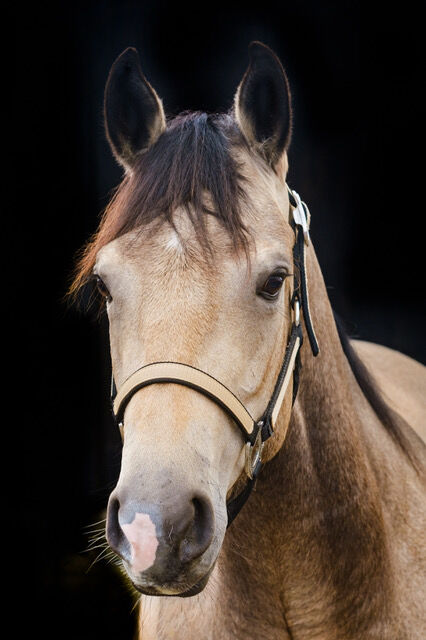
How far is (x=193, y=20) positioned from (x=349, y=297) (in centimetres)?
247

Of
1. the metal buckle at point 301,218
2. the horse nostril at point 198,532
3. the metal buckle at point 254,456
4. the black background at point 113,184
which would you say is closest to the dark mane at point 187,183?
the metal buckle at point 301,218

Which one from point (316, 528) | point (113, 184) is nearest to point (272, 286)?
point (316, 528)

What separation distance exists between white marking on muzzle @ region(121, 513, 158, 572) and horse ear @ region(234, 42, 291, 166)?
3.18 feet

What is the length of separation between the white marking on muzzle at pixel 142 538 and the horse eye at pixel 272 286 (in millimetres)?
562

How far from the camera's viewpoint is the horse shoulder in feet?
8.37

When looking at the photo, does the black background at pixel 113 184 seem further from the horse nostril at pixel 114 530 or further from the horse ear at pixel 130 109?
the horse nostril at pixel 114 530

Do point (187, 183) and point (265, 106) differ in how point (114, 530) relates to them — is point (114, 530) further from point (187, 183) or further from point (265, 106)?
point (265, 106)

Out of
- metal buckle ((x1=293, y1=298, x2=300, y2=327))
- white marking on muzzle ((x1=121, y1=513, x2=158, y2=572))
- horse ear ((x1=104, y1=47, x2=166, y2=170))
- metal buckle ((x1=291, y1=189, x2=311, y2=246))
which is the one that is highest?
horse ear ((x1=104, y1=47, x2=166, y2=170))

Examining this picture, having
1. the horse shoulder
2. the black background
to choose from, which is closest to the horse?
the horse shoulder

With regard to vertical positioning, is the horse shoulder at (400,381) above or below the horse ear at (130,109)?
below

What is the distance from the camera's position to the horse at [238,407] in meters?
1.15

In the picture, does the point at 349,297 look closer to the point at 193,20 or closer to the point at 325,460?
the point at 193,20

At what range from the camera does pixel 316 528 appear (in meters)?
1.62

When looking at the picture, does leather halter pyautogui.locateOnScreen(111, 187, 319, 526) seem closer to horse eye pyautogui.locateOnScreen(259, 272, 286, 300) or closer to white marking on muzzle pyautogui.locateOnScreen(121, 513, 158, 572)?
horse eye pyautogui.locateOnScreen(259, 272, 286, 300)
